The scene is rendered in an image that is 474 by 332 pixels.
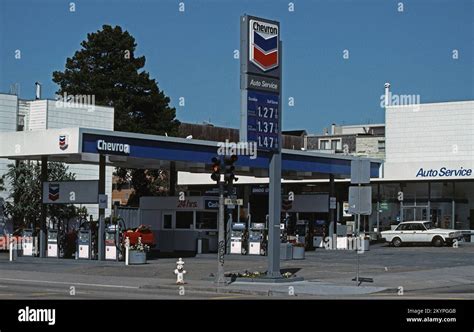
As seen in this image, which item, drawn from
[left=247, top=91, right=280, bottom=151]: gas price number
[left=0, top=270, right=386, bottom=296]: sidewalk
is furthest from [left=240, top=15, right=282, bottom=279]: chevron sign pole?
[left=0, top=270, right=386, bottom=296]: sidewalk

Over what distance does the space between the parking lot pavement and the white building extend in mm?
14259

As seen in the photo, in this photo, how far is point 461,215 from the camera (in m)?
61.6

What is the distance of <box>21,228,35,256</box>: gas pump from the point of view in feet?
150

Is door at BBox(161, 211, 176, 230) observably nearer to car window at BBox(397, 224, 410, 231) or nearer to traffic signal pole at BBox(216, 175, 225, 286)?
car window at BBox(397, 224, 410, 231)

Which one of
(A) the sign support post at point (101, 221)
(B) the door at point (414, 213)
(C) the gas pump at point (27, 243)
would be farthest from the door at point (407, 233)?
(C) the gas pump at point (27, 243)

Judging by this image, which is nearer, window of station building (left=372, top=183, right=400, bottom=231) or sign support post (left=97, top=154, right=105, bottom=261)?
sign support post (left=97, top=154, right=105, bottom=261)

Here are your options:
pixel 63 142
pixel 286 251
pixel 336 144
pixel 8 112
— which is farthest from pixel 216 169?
pixel 336 144

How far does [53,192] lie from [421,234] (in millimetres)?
23235

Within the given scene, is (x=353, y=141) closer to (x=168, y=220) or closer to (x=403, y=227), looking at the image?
(x=403, y=227)

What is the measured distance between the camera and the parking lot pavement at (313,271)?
98.1ft

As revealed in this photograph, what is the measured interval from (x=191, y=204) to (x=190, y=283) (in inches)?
709

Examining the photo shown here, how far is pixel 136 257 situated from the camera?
4069 cm

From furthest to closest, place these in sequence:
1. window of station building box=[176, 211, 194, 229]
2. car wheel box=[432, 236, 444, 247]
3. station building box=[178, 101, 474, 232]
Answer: station building box=[178, 101, 474, 232]
car wheel box=[432, 236, 444, 247]
window of station building box=[176, 211, 194, 229]
